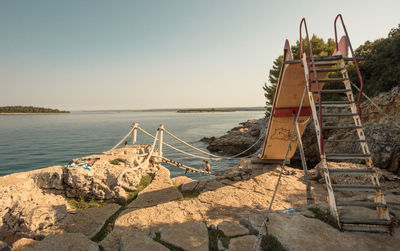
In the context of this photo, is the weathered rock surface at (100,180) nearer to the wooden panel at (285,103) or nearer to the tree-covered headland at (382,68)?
the wooden panel at (285,103)

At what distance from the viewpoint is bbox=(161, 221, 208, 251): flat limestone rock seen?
2580 mm

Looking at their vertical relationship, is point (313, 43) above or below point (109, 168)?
above

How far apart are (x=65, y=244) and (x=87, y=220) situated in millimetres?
1302

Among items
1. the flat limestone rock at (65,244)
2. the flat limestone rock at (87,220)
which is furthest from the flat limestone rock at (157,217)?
the flat limestone rock at (87,220)

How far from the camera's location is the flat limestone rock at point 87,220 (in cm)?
360

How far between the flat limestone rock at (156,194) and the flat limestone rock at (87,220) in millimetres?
577

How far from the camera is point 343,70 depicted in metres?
3.51

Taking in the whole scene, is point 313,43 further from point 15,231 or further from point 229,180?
point 15,231

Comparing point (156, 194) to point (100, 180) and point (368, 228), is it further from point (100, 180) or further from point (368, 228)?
point (368, 228)

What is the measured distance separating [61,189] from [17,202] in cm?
87

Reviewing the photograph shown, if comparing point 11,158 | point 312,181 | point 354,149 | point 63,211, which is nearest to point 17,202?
point 63,211

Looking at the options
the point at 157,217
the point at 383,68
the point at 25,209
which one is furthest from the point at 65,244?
the point at 383,68

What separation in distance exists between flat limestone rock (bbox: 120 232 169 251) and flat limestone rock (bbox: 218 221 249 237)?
3.00 ft

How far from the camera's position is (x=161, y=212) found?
13.8 feet
